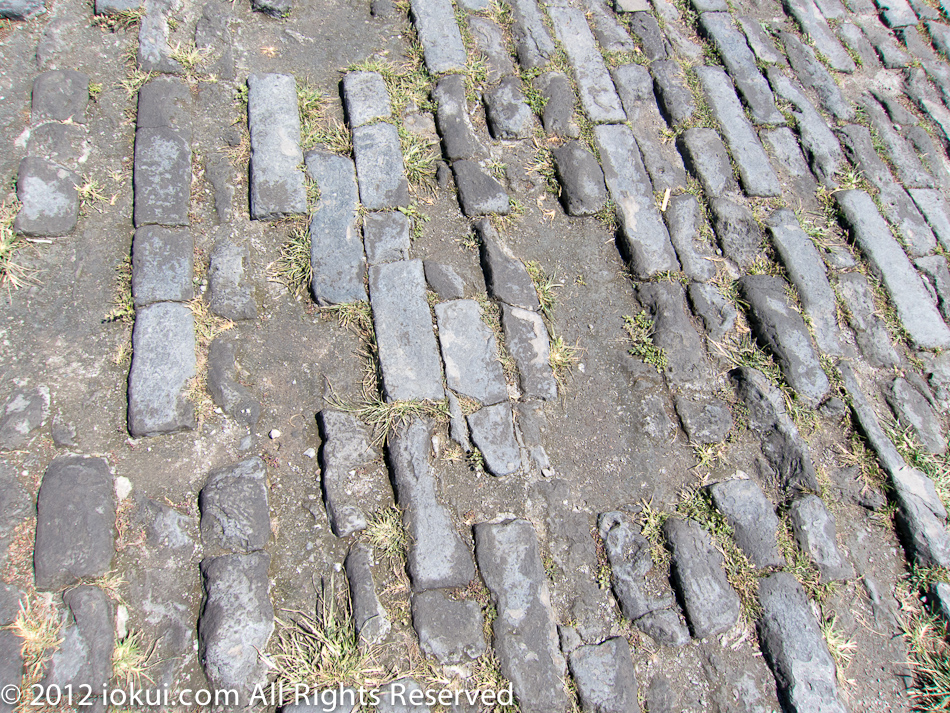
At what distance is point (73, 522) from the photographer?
2133 mm

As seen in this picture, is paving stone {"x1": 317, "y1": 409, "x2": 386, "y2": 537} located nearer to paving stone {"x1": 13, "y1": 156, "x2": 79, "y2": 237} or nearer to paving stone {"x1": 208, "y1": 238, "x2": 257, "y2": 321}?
paving stone {"x1": 208, "y1": 238, "x2": 257, "y2": 321}

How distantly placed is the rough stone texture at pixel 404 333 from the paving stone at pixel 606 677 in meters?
1.00

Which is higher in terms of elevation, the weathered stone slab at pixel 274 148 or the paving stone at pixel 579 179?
the paving stone at pixel 579 179

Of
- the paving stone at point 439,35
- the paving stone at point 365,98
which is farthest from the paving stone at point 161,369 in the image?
the paving stone at point 439,35

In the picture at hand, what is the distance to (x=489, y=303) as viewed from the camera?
9.05ft

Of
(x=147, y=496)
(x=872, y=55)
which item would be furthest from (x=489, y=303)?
(x=872, y=55)

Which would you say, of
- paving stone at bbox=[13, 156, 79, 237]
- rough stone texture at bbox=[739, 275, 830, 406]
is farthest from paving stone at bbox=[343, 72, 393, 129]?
rough stone texture at bbox=[739, 275, 830, 406]

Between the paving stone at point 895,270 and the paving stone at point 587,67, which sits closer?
the paving stone at point 895,270

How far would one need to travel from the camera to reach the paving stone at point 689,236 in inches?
118

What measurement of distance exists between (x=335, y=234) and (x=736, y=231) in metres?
1.80

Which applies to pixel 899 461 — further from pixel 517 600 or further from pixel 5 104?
pixel 5 104

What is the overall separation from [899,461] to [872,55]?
2775mm

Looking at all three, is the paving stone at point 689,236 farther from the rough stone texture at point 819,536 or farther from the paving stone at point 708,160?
the rough stone texture at point 819,536

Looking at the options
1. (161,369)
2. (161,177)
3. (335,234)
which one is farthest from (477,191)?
(161,369)
